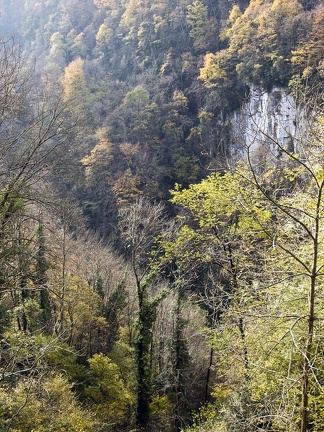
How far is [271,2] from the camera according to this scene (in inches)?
1330

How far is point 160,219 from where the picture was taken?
24.9 metres

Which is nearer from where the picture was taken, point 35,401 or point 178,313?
point 35,401

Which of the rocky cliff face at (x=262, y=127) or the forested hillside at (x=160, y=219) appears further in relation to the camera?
the forested hillside at (x=160, y=219)

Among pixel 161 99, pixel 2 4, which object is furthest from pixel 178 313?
pixel 2 4

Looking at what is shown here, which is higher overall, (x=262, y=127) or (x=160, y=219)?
(x=160, y=219)

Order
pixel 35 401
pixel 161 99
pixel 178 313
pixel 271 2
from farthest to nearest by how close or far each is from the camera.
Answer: pixel 161 99 → pixel 271 2 → pixel 178 313 → pixel 35 401

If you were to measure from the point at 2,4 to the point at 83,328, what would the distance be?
65.7 metres

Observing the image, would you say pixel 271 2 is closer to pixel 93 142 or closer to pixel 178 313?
pixel 93 142

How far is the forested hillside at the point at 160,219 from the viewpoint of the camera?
185 inches

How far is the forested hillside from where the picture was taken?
469 centimetres

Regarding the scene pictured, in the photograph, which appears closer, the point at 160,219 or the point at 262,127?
the point at 262,127

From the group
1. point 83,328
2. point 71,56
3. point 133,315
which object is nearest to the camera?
point 83,328

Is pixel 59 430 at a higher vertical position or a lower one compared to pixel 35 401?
lower

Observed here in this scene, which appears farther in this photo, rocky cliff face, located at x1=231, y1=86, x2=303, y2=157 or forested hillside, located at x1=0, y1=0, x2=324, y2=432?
forested hillside, located at x1=0, y1=0, x2=324, y2=432
